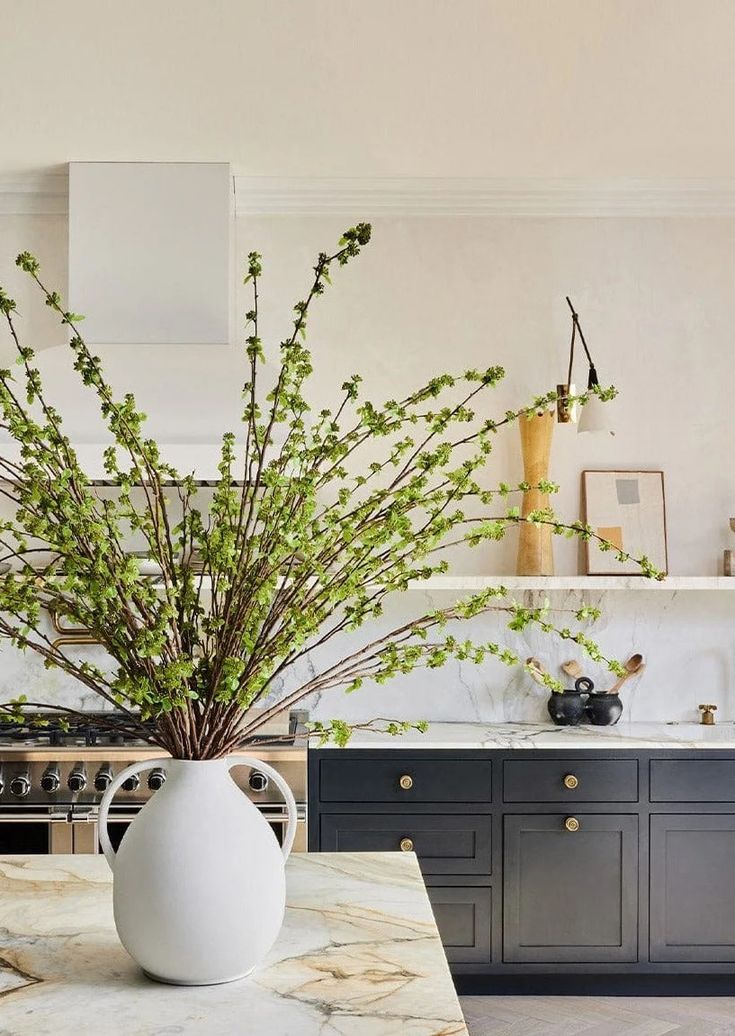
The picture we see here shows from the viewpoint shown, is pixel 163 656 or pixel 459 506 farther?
pixel 459 506

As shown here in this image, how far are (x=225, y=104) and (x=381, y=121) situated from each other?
1.64 ft

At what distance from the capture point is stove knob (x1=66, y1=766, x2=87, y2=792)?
3.38m

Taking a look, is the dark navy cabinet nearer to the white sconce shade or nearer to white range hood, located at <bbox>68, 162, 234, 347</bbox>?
the white sconce shade

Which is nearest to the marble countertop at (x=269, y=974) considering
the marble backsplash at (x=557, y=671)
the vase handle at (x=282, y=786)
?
the vase handle at (x=282, y=786)

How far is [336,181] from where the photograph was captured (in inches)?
159

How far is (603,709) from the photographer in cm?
388

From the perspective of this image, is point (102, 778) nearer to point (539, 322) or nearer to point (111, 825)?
point (111, 825)

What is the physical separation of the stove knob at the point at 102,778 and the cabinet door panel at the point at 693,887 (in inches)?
70.1

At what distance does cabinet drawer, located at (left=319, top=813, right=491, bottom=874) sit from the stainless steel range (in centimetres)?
14

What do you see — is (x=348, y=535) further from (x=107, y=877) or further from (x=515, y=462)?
(x=515, y=462)

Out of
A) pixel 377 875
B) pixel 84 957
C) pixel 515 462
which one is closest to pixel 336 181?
pixel 515 462

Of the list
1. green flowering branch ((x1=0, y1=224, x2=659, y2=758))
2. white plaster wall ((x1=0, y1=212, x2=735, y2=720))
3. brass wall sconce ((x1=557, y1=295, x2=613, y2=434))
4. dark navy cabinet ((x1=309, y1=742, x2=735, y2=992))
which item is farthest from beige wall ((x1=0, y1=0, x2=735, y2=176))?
dark navy cabinet ((x1=309, y1=742, x2=735, y2=992))

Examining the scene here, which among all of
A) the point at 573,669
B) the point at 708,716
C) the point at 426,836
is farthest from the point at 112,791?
the point at 708,716

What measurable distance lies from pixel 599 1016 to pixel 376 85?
2.98 meters
